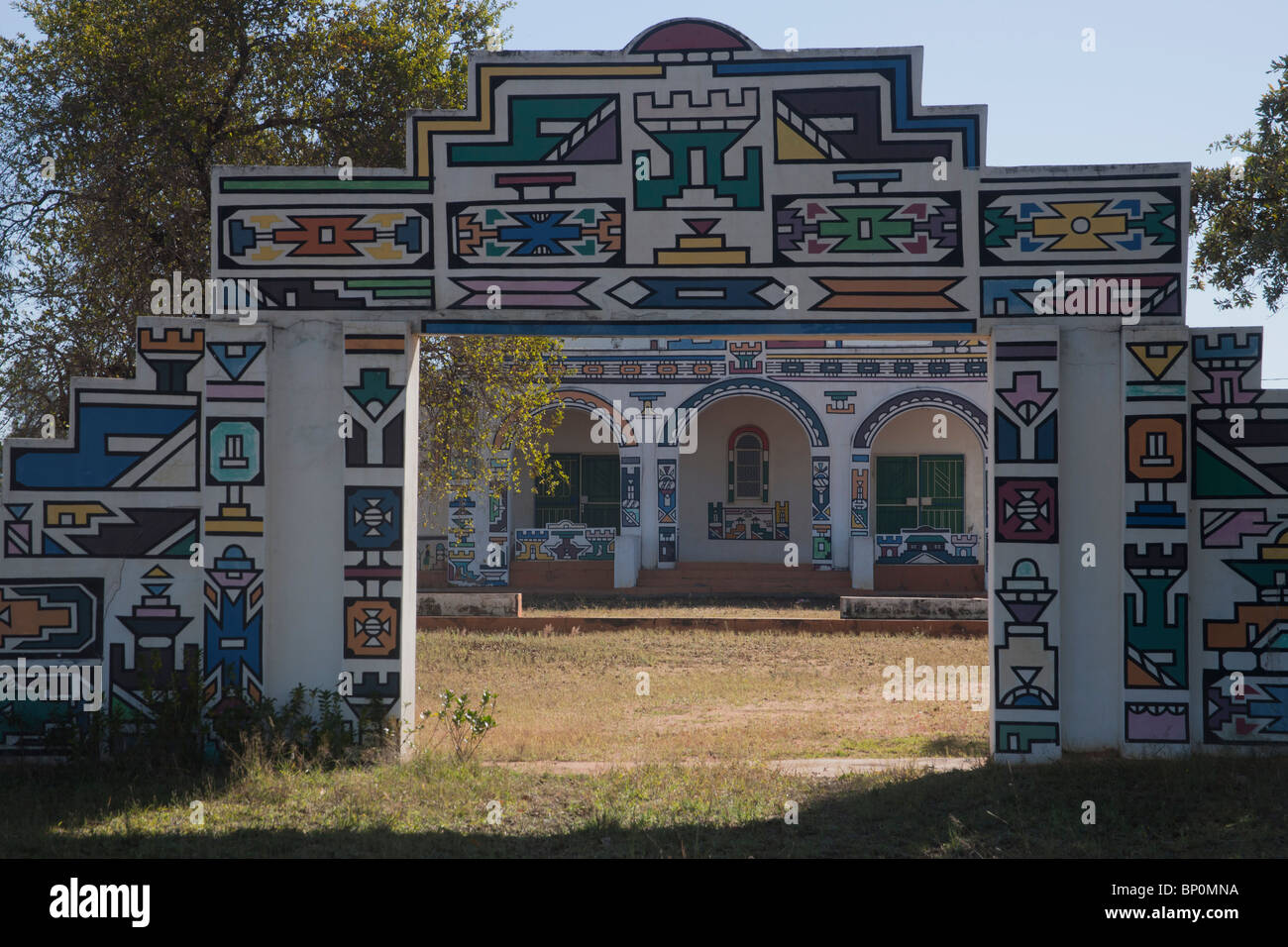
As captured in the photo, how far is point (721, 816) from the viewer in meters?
5.82

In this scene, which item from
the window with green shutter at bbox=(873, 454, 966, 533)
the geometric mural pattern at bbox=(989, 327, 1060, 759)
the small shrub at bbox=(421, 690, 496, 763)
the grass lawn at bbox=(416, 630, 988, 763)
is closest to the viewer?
the geometric mural pattern at bbox=(989, 327, 1060, 759)

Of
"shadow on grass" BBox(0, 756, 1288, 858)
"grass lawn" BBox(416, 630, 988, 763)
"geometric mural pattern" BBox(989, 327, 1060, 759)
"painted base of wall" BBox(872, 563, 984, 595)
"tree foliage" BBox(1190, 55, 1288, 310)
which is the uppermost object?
"tree foliage" BBox(1190, 55, 1288, 310)

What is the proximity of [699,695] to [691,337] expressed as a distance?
4.95m

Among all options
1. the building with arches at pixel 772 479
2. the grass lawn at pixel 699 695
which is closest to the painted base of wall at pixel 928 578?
the building with arches at pixel 772 479

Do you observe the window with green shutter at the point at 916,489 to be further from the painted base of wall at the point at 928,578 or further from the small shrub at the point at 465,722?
the small shrub at the point at 465,722

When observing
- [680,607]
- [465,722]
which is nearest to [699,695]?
[465,722]

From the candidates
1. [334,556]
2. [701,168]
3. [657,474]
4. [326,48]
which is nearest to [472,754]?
[334,556]

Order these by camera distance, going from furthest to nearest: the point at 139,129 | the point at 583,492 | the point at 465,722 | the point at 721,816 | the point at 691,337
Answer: the point at 583,492
the point at 139,129
the point at 465,722
the point at 691,337
the point at 721,816

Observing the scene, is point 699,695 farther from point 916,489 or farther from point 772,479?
point 916,489

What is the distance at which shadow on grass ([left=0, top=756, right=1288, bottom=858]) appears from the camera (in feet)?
17.3

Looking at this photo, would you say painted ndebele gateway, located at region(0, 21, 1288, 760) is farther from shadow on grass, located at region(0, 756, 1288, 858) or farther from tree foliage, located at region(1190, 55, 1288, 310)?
tree foliage, located at region(1190, 55, 1288, 310)

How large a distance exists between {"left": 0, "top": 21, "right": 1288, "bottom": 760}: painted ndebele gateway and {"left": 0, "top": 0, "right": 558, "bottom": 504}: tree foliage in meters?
4.26

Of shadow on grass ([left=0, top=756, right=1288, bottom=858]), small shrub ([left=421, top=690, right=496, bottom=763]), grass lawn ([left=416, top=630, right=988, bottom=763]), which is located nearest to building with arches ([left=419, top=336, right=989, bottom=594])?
grass lawn ([left=416, top=630, right=988, bottom=763])

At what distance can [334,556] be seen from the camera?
6.83 metres
